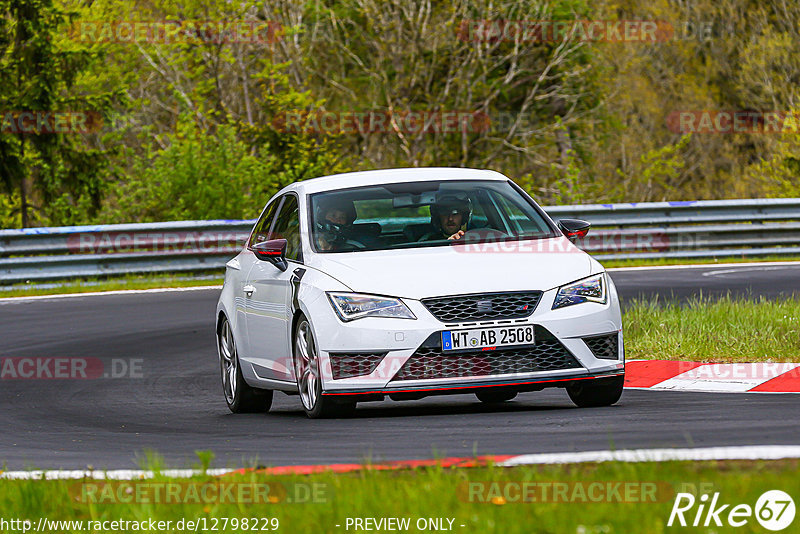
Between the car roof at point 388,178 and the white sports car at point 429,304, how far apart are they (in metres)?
0.03

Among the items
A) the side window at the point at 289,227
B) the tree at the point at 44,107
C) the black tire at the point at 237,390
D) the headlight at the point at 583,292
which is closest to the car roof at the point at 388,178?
the side window at the point at 289,227

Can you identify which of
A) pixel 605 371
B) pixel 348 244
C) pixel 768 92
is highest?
pixel 348 244

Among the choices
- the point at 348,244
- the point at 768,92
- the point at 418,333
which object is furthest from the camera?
the point at 768,92

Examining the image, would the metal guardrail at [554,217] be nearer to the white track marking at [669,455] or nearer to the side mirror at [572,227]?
the side mirror at [572,227]

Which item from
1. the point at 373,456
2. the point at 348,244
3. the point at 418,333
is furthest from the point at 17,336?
the point at 373,456

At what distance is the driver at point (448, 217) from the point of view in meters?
9.52

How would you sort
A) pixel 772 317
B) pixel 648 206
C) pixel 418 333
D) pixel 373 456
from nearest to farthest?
pixel 373 456, pixel 418 333, pixel 772 317, pixel 648 206

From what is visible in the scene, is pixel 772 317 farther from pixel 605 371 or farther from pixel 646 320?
pixel 605 371

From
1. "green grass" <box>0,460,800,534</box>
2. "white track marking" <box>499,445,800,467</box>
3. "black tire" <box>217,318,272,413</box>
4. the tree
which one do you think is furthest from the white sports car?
the tree

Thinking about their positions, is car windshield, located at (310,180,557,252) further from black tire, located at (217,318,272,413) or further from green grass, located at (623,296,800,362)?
green grass, located at (623,296,800,362)

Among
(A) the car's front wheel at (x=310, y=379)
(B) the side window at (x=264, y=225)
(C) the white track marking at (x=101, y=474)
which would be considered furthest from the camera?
(B) the side window at (x=264, y=225)

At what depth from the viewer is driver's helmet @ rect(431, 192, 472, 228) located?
9656mm

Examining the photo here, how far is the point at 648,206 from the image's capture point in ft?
78.4

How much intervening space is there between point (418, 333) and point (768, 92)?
44326 mm
